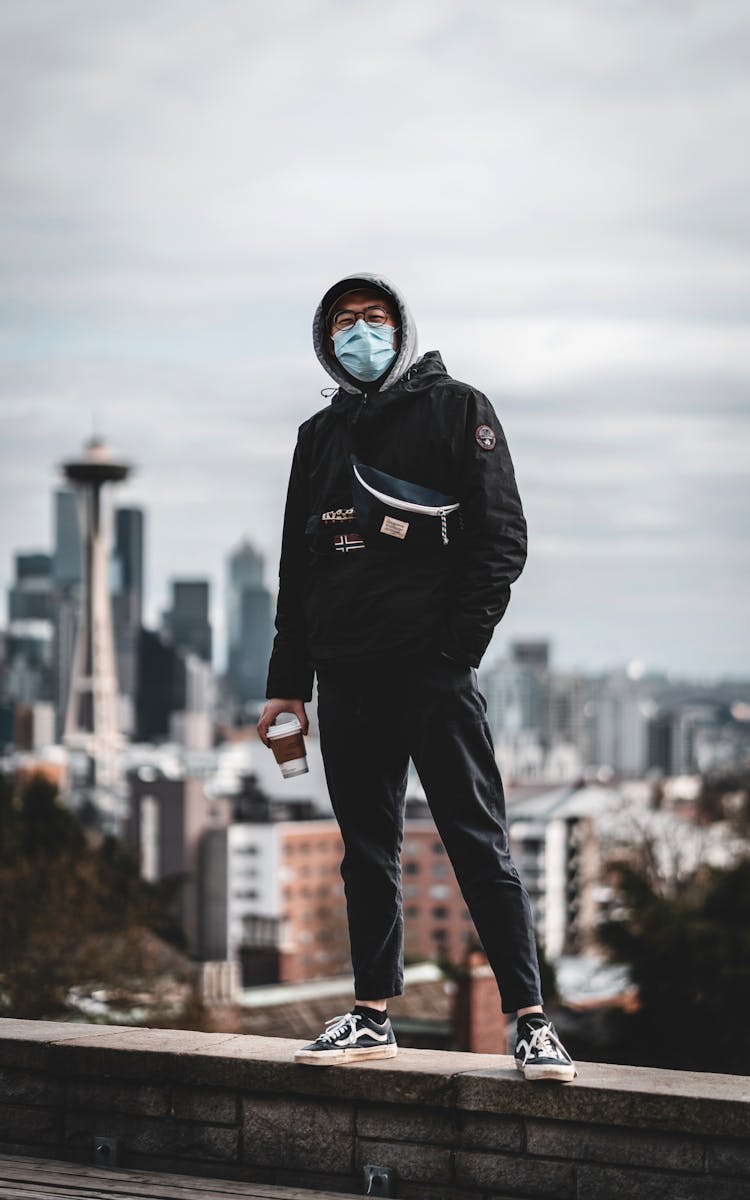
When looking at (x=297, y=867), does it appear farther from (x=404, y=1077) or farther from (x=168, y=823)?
(x=404, y=1077)

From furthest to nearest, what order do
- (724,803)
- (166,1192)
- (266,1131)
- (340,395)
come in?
(724,803), (340,395), (266,1131), (166,1192)

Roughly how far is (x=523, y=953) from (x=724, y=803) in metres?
115

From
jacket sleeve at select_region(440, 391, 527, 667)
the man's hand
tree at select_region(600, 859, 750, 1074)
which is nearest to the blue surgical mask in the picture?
jacket sleeve at select_region(440, 391, 527, 667)

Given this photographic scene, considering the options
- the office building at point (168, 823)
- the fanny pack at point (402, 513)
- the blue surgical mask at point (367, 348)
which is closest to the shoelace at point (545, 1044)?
the fanny pack at point (402, 513)

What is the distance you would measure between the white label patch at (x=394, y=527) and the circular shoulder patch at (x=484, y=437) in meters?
0.31

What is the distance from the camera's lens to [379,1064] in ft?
17.2

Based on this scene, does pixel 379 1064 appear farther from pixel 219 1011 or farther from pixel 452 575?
pixel 219 1011

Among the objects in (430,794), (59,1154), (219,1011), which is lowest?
(219,1011)

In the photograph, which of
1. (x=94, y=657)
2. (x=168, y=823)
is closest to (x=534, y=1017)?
(x=168, y=823)

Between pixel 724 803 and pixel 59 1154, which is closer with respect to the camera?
pixel 59 1154

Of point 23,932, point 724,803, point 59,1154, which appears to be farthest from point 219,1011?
point 724,803

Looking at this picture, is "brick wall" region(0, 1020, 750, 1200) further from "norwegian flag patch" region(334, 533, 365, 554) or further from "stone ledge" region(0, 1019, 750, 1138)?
"norwegian flag patch" region(334, 533, 365, 554)

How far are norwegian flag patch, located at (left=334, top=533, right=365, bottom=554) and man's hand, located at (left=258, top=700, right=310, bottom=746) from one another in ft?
1.90

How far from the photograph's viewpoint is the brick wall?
4719 mm
